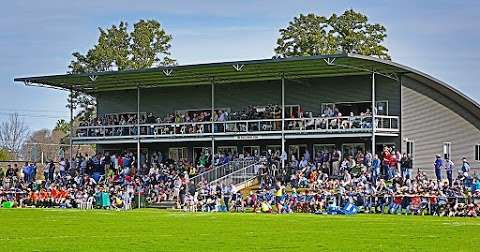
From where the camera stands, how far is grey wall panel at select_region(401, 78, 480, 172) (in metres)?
A: 45.9

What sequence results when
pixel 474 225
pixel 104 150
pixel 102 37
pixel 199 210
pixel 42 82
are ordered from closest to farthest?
1. pixel 474 225
2. pixel 199 210
3. pixel 42 82
4. pixel 104 150
5. pixel 102 37

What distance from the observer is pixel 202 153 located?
168 ft

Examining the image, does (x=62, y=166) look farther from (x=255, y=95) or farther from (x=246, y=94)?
(x=255, y=95)

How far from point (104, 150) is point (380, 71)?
18.5 meters

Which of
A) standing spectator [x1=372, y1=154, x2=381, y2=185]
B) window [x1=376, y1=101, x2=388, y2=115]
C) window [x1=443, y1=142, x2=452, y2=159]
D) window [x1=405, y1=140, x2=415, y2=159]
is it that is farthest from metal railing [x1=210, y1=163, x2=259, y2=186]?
window [x1=443, y1=142, x2=452, y2=159]

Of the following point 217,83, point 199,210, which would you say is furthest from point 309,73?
point 199,210

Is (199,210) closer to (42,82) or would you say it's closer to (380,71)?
(380,71)

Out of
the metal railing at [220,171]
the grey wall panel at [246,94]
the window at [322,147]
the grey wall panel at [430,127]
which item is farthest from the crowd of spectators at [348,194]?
the grey wall panel at [246,94]

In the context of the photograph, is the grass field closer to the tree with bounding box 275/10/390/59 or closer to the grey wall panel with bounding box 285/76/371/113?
the grey wall panel with bounding box 285/76/371/113

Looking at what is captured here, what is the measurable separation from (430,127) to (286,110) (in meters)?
7.13

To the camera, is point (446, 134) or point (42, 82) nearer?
point (446, 134)

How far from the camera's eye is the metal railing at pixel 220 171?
147 ft

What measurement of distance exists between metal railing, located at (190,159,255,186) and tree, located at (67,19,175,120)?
30.2 meters

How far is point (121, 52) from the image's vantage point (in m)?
76.1
